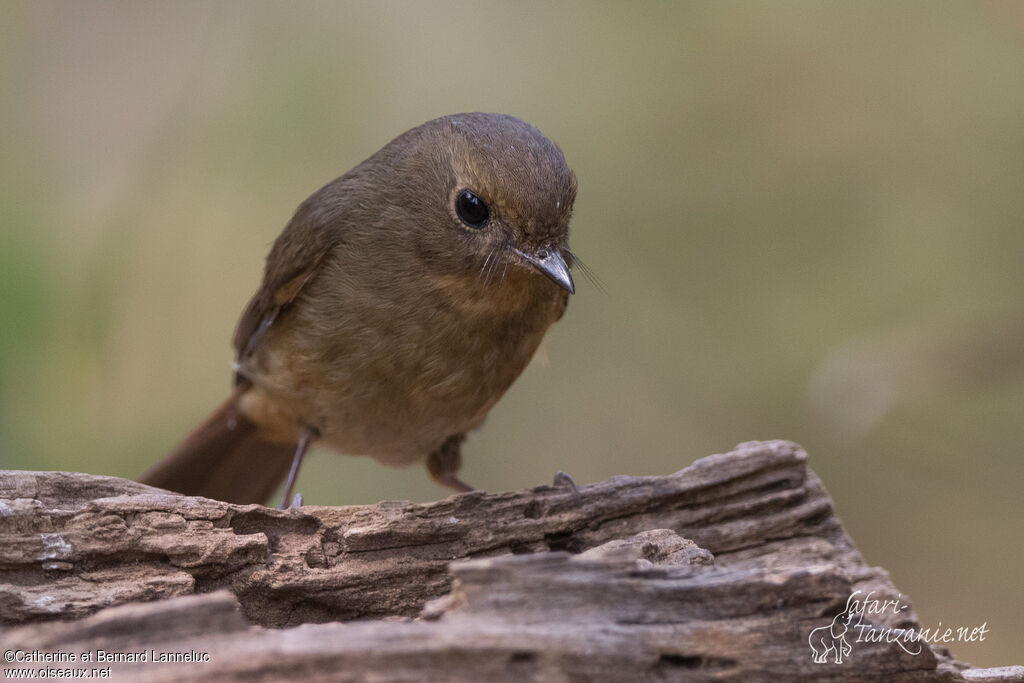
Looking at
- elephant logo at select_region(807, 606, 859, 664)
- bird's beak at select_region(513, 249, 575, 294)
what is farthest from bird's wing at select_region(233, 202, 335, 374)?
elephant logo at select_region(807, 606, 859, 664)

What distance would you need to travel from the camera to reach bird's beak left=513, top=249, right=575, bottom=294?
382 centimetres

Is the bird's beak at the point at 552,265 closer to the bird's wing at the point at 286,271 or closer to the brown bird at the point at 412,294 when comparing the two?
the brown bird at the point at 412,294

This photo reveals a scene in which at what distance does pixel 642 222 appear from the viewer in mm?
6316

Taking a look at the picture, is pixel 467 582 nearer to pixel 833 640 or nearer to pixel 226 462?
pixel 833 640

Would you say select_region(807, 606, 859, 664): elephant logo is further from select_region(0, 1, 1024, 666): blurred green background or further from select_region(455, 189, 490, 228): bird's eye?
select_region(0, 1, 1024, 666): blurred green background

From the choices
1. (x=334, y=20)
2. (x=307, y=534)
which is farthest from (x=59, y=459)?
(x=334, y=20)

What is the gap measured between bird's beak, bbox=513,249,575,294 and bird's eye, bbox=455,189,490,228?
225 millimetres

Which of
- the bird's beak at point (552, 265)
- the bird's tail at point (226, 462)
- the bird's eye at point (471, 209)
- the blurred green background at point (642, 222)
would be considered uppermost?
the blurred green background at point (642, 222)

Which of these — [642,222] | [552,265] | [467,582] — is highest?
[642,222]

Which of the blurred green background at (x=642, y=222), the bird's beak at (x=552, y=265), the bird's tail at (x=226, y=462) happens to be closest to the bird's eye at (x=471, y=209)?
the bird's beak at (x=552, y=265)

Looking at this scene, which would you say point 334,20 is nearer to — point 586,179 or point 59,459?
point 586,179

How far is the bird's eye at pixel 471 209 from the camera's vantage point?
409 centimetres

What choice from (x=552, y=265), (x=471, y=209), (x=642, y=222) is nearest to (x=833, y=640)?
(x=552, y=265)

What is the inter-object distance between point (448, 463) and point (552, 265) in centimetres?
163
